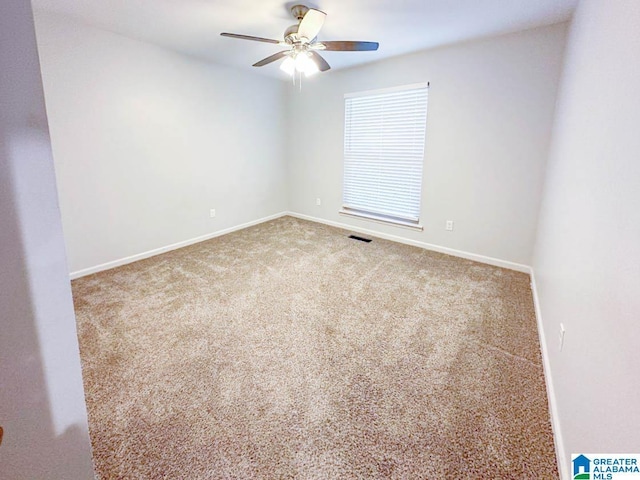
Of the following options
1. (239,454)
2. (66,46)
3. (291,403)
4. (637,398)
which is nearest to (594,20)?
(637,398)

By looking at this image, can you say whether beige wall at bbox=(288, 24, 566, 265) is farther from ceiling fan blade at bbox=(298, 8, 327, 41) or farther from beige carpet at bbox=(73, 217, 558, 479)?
ceiling fan blade at bbox=(298, 8, 327, 41)

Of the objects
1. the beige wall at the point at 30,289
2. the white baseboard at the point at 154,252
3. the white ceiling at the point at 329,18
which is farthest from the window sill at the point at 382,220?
the beige wall at the point at 30,289

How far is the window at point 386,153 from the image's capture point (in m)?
3.75

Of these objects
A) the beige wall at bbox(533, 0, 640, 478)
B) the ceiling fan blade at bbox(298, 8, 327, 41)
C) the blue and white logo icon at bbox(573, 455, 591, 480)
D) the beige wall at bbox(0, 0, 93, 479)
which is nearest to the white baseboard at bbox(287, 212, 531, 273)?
the beige wall at bbox(533, 0, 640, 478)

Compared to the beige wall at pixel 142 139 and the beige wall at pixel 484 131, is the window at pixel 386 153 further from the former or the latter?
the beige wall at pixel 142 139

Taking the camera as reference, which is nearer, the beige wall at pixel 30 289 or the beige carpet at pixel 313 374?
the beige wall at pixel 30 289

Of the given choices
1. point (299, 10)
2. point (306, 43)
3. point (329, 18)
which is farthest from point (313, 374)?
point (329, 18)

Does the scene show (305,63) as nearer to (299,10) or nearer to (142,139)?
(299,10)

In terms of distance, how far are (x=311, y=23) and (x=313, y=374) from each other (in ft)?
7.86

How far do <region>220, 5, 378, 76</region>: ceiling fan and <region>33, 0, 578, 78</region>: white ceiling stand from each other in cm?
17

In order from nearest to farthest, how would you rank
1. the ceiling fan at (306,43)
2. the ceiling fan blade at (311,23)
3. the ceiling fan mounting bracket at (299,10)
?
the ceiling fan blade at (311,23) → the ceiling fan at (306,43) → the ceiling fan mounting bracket at (299,10)

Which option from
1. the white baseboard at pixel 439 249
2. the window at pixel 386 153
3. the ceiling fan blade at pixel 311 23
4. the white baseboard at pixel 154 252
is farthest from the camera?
the window at pixel 386 153

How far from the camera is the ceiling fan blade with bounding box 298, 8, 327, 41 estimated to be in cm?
208

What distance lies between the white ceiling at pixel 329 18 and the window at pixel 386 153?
26.3 inches
